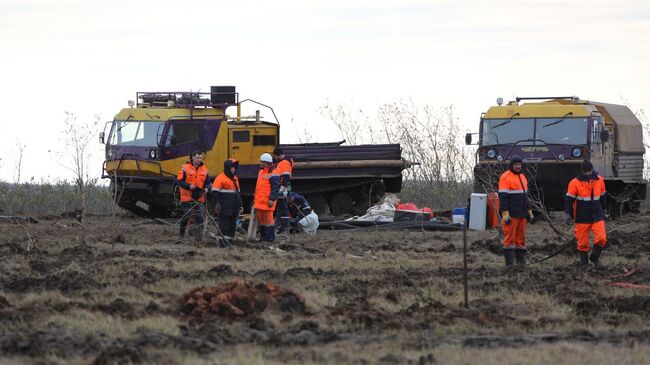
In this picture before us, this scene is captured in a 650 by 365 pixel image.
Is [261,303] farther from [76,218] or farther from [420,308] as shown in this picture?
[76,218]

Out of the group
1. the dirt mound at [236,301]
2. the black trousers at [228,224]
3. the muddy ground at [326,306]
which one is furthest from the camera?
the black trousers at [228,224]

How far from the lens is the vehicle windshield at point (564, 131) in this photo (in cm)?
2786

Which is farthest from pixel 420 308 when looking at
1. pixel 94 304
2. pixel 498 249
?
pixel 498 249

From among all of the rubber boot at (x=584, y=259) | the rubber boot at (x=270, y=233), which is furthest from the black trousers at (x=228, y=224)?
the rubber boot at (x=584, y=259)

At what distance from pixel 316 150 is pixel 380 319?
58.4ft

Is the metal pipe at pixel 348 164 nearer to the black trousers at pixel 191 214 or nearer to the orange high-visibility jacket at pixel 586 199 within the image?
the black trousers at pixel 191 214

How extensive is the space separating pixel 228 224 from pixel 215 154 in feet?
26.0

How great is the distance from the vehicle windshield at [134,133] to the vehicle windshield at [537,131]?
24.5ft

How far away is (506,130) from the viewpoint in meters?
28.4

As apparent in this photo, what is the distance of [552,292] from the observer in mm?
15602

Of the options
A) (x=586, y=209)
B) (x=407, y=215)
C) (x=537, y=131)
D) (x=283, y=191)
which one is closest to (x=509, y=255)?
(x=586, y=209)

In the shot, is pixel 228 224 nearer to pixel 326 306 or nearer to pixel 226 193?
pixel 226 193

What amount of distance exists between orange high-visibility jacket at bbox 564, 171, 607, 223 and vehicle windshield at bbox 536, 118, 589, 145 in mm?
9451

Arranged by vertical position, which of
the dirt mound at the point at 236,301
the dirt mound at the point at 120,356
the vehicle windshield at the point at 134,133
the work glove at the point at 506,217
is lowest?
the dirt mound at the point at 120,356
